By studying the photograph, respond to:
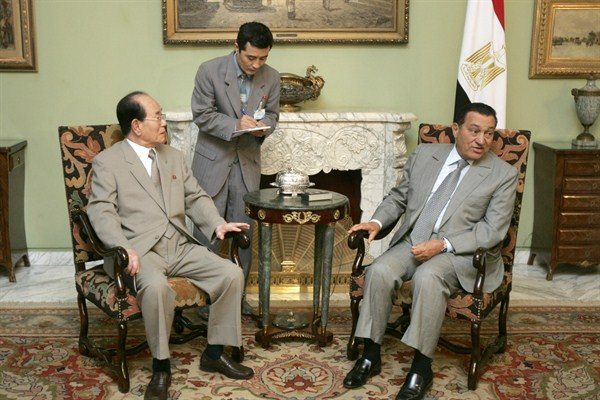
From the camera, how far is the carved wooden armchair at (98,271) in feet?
11.8

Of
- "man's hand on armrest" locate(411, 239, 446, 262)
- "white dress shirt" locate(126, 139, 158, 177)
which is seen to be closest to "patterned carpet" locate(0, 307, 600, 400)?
"man's hand on armrest" locate(411, 239, 446, 262)

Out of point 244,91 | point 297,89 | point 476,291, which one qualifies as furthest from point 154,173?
point 476,291

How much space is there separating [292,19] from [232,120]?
1.46 meters

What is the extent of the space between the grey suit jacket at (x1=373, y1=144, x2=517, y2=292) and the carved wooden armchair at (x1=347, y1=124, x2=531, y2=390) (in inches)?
4.3

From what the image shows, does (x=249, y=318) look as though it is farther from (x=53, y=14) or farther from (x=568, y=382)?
(x=53, y=14)

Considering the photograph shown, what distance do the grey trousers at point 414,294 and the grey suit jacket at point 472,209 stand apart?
0.32 ft

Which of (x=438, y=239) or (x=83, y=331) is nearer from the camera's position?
(x=438, y=239)

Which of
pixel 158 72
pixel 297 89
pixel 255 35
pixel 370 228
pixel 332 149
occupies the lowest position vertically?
pixel 370 228

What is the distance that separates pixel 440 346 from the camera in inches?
167

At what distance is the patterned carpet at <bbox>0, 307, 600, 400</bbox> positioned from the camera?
3.68 meters

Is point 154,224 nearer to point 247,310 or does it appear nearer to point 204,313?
point 204,313

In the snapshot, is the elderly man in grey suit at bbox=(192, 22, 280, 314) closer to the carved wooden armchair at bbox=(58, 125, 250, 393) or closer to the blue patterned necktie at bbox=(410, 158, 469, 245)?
the carved wooden armchair at bbox=(58, 125, 250, 393)

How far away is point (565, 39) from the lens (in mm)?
5652

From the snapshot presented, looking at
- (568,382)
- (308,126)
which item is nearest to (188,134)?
(308,126)
